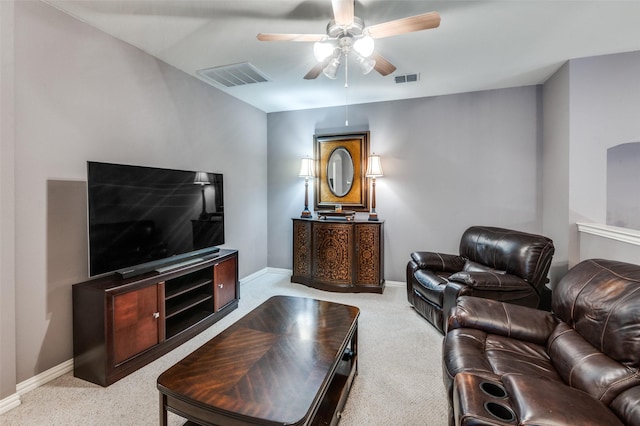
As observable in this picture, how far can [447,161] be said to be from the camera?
3.97 meters

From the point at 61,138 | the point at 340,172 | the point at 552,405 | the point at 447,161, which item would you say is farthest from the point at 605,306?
the point at 61,138

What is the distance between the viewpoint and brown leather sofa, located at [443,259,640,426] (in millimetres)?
1066

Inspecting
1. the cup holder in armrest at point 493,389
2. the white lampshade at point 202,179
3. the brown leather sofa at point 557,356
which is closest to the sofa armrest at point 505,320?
the brown leather sofa at point 557,356

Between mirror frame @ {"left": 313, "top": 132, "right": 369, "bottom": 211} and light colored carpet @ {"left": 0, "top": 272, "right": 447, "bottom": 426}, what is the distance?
2054mm

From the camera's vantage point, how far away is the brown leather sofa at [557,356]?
107 cm

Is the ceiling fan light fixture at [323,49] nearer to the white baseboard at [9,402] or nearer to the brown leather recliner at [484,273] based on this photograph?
the brown leather recliner at [484,273]

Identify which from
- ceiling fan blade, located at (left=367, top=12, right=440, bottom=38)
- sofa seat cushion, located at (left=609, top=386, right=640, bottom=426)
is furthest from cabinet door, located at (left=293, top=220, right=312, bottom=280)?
sofa seat cushion, located at (left=609, top=386, right=640, bottom=426)

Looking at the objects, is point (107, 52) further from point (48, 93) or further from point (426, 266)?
point (426, 266)

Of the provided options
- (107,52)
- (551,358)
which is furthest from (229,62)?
(551,358)

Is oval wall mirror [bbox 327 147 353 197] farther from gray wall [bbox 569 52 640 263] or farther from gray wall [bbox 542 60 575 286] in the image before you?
gray wall [bbox 569 52 640 263]

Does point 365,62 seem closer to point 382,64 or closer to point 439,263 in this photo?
point 382,64

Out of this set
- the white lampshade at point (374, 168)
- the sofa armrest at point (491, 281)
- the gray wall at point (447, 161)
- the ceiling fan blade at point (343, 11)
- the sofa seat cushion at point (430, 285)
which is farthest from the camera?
the white lampshade at point (374, 168)

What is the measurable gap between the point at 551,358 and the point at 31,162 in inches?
141

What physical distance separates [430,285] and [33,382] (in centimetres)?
332
